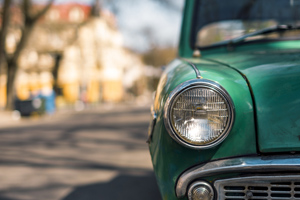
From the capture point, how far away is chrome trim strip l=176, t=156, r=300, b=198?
5.55 feet

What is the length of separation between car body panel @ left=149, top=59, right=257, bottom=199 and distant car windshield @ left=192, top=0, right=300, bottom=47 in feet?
4.15

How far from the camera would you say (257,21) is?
10.4 ft

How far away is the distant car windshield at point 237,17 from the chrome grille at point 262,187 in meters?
1.61

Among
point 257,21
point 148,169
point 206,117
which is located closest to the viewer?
point 206,117

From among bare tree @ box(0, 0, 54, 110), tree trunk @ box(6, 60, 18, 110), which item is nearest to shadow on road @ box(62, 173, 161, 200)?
bare tree @ box(0, 0, 54, 110)

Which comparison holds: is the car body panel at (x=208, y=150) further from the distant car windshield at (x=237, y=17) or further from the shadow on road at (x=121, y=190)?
the shadow on road at (x=121, y=190)

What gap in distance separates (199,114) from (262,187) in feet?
1.46

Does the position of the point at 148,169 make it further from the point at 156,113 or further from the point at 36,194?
the point at 156,113

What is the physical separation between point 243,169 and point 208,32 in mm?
1836

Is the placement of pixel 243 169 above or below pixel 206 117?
below

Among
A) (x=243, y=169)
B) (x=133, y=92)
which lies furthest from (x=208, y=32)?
(x=133, y=92)

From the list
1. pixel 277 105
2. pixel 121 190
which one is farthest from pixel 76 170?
pixel 277 105

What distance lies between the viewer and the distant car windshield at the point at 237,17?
3.16 meters

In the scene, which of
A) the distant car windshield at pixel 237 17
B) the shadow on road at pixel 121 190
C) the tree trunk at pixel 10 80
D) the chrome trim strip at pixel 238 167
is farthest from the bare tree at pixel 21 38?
the chrome trim strip at pixel 238 167
